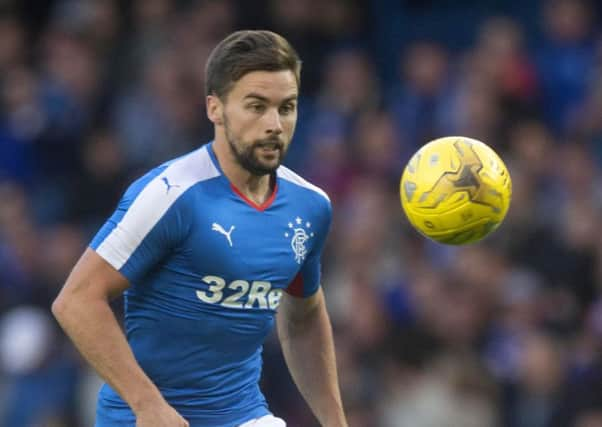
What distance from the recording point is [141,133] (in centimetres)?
A: 1210

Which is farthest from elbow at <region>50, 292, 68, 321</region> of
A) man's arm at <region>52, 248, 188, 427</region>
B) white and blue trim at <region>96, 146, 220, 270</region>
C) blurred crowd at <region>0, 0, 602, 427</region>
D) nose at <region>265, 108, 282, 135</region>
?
blurred crowd at <region>0, 0, 602, 427</region>

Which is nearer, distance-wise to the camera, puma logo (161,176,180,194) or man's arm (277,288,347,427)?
puma logo (161,176,180,194)

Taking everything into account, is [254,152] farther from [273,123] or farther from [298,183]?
[298,183]

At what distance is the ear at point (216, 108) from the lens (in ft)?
17.1

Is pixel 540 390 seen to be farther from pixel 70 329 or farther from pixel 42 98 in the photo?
pixel 42 98

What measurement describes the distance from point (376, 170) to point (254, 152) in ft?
19.1

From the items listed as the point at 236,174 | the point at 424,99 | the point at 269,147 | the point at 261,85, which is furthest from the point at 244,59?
the point at 424,99

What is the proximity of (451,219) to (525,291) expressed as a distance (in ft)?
13.4

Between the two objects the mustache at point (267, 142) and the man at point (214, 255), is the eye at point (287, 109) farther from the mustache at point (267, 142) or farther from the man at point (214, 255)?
the mustache at point (267, 142)

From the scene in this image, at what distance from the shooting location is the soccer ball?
5523 millimetres

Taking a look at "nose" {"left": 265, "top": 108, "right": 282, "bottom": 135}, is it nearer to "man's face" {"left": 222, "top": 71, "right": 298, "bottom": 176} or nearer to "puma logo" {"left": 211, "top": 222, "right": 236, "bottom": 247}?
"man's face" {"left": 222, "top": 71, "right": 298, "bottom": 176}

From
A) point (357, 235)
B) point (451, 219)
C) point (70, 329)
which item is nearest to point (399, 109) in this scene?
point (357, 235)

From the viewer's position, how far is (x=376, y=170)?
35.9ft

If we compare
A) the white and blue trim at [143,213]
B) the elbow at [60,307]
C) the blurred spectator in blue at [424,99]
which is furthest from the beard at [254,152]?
the blurred spectator in blue at [424,99]
